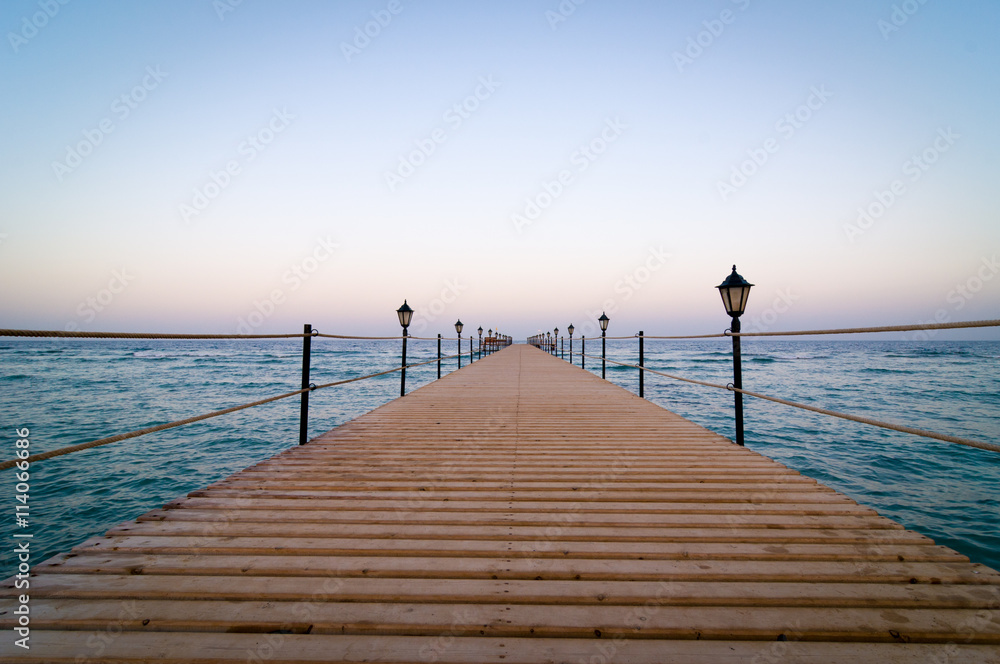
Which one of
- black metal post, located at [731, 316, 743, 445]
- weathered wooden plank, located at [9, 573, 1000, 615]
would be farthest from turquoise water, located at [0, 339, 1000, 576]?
weathered wooden plank, located at [9, 573, 1000, 615]

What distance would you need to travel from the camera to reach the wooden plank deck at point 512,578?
45.3 inches

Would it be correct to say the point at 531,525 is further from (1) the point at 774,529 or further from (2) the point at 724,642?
(1) the point at 774,529

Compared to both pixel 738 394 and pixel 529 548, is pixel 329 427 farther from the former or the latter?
pixel 529 548

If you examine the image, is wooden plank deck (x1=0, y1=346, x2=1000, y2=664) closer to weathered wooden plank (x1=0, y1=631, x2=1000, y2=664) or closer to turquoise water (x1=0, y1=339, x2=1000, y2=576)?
weathered wooden plank (x1=0, y1=631, x2=1000, y2=664)

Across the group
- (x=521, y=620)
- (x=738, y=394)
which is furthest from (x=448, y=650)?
(x=738, y=394)

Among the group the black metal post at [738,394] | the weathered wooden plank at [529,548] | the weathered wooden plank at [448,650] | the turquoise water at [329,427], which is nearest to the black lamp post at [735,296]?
the black metal post at [738,394]

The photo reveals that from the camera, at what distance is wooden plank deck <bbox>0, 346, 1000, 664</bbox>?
1150 mm

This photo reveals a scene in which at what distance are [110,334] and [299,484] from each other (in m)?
1.16

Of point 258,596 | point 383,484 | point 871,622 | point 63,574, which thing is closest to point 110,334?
point 63,574

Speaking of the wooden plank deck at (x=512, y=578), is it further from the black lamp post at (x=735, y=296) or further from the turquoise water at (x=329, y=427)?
the turquoise water at (x=329, y=427)

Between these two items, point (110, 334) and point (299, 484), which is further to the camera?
point (299, 484)

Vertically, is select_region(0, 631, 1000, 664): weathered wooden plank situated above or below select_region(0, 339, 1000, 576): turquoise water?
A: above

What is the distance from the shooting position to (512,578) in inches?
56.4

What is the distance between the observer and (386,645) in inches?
45.3
